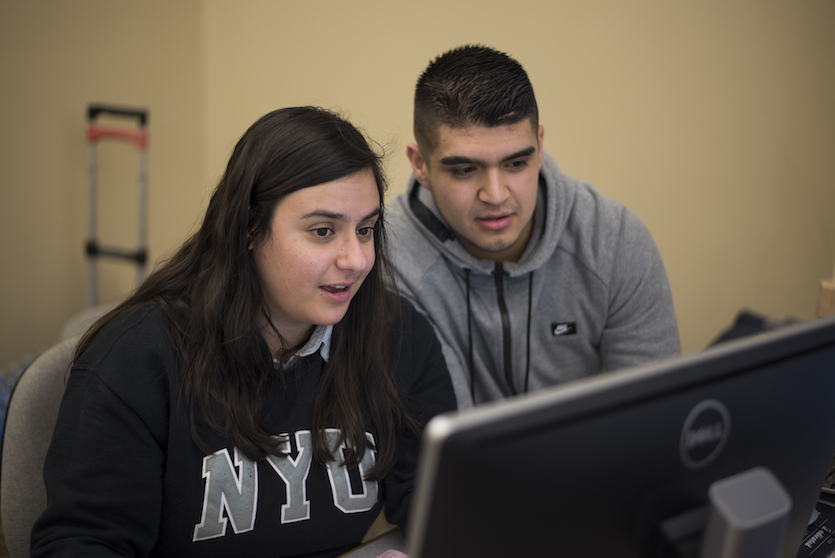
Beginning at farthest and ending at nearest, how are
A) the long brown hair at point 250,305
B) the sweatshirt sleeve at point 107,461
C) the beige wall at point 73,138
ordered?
the beige wall at point 73,138 → the long brown hair at point 250,305 → the sweatshirt sleeve at point 107,461

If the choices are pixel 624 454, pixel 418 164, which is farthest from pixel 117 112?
pixel 624 454

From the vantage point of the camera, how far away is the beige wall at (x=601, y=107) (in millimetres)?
2512

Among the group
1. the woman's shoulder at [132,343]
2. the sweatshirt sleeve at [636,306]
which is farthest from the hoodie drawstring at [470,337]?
the woman's shoulder at [132,343]

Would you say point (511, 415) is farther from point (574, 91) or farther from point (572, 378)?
point (574, 91)

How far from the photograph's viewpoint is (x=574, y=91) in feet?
8.41

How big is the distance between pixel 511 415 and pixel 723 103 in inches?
98.6

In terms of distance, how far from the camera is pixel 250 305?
109 centimetres

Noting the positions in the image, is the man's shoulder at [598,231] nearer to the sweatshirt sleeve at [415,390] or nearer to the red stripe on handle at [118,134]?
the sweatshirt sleeve at [415,390]

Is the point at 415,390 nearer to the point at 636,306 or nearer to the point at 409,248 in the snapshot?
the point at 409,248

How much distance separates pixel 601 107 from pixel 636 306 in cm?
121

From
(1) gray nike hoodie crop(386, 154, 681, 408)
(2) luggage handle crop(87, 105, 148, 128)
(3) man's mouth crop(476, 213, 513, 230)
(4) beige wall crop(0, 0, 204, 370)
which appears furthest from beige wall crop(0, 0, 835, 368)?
(3) man's mouth crop(476, 213, 513, 230)

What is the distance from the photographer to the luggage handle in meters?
2.77

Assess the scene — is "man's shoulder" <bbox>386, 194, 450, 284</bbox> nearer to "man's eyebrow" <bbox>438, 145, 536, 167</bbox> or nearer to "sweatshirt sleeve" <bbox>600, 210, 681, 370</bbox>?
"man's eyebrow" <bbox>438, 145, 536, 167</bbox>

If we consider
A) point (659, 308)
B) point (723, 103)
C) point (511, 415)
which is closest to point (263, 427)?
point (511, 415)
